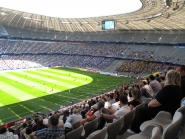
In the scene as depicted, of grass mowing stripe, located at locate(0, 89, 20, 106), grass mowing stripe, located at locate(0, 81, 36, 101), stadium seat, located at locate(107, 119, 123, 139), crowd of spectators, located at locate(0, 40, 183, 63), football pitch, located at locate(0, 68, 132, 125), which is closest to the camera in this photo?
stadium seat, located at locate(107, 119, 123, 139)

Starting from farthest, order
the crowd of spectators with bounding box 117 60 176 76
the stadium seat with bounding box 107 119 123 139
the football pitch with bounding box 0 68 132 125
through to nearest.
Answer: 1. the crowd of spectators with bounding box 117 60 176 76
2. the football pitch with bounding box 0 68 132 125
3. the stadium seat with bounding box 107 119 123 139

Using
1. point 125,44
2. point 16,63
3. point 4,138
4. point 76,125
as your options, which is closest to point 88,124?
point 76,125

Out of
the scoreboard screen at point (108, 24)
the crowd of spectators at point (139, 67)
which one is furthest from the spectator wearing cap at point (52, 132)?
the scoreboard screen at point (108, 24)

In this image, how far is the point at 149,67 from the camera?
164 feet

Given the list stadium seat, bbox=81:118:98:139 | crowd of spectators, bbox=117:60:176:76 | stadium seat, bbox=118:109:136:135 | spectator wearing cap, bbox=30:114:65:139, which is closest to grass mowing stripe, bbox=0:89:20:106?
stadium seat, bbox=81:118:98:139

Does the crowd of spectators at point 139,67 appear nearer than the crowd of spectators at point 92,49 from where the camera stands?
Yes

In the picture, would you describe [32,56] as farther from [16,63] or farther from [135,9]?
[135,9]

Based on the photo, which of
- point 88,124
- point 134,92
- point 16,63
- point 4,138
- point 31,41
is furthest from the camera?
point 31,41

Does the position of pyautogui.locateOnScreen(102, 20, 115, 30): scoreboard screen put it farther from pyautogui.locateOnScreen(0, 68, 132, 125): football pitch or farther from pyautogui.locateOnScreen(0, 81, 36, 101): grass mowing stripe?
pyautogui.locateOnScreen(0, 81, 36, 101): grass mowing stripe

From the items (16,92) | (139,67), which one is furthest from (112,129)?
(139,67)

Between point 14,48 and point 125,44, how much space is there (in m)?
42.8

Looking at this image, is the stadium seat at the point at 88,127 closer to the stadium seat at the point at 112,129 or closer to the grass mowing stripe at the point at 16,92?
the stadium seat at the point at 112,129

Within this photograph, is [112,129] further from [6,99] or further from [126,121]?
[6,99]

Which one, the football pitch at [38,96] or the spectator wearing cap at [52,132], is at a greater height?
the spectator wearing cap at [52,132]
